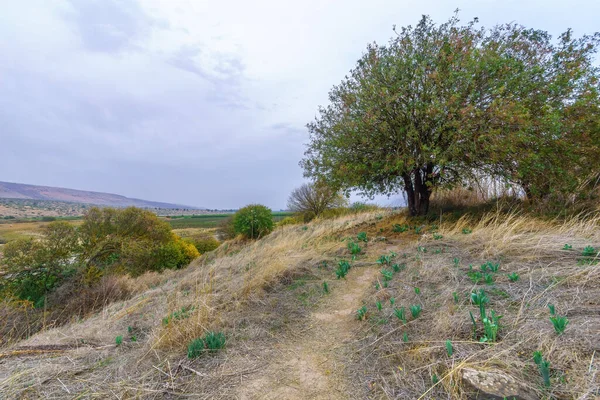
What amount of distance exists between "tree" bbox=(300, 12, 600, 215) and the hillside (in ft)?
9.77

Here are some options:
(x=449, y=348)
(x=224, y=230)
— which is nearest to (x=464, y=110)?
(x=449, y=348)

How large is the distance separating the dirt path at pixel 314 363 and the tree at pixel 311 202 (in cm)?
1986

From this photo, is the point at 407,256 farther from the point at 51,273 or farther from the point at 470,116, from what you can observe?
the point at 51,273

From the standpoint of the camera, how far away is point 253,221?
59.1 ft

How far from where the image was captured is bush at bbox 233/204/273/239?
1805cm

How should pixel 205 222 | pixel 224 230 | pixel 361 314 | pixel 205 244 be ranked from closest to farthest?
pixel 361 314, pixel 205 244, pixel 224 230, pixel 205 222

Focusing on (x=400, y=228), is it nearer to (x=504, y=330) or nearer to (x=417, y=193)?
(x=417, y=193)

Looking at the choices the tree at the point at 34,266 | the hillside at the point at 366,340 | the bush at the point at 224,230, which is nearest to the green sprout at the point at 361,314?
the hillside at the point at 366,340

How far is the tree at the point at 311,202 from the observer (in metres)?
23.7

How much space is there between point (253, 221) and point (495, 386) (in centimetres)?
1692

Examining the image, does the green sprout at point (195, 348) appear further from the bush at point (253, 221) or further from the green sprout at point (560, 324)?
the bush at point (253, 221)

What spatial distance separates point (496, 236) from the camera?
523 centimetres

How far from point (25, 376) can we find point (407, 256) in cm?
552

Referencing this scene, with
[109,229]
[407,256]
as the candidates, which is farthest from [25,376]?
[109,229]
